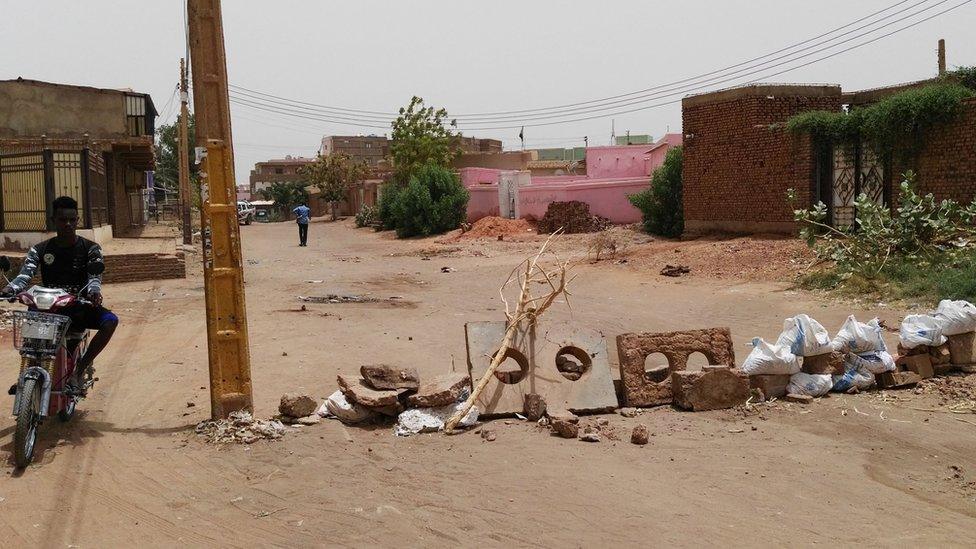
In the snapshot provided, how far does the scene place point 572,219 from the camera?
1308 inches

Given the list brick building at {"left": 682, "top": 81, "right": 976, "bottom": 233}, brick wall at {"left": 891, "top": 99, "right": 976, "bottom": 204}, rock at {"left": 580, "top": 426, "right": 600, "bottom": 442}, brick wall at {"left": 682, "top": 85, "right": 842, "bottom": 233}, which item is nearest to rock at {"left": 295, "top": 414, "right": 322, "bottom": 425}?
rock at {"left": 580, "top": 426, "right": 600, "bottom": 442}

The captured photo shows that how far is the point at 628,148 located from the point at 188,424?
138ft

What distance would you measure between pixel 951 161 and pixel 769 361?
13.6 meters

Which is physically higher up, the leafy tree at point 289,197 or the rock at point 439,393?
the leafy tree at point 289,197

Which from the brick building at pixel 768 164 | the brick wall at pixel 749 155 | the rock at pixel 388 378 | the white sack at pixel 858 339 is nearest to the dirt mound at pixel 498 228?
the brick building at pixel 768 164

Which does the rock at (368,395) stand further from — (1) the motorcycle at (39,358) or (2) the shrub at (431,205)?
(2) the shrub at (431,205)

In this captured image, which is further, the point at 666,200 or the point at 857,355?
the point at 666,200

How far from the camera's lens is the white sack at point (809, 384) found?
283 inches

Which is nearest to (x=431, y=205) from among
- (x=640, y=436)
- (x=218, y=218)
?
(x=218, y=218)

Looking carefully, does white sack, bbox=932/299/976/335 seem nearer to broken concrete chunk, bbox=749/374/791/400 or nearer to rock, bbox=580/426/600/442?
broken concrete chunk, bbox=749/374/791/400

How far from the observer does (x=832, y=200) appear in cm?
2156

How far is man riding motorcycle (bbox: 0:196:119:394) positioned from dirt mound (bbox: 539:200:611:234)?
27.0 metres

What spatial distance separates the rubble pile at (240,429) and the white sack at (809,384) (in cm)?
414

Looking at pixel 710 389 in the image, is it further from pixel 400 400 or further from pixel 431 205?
pixel 431 205
